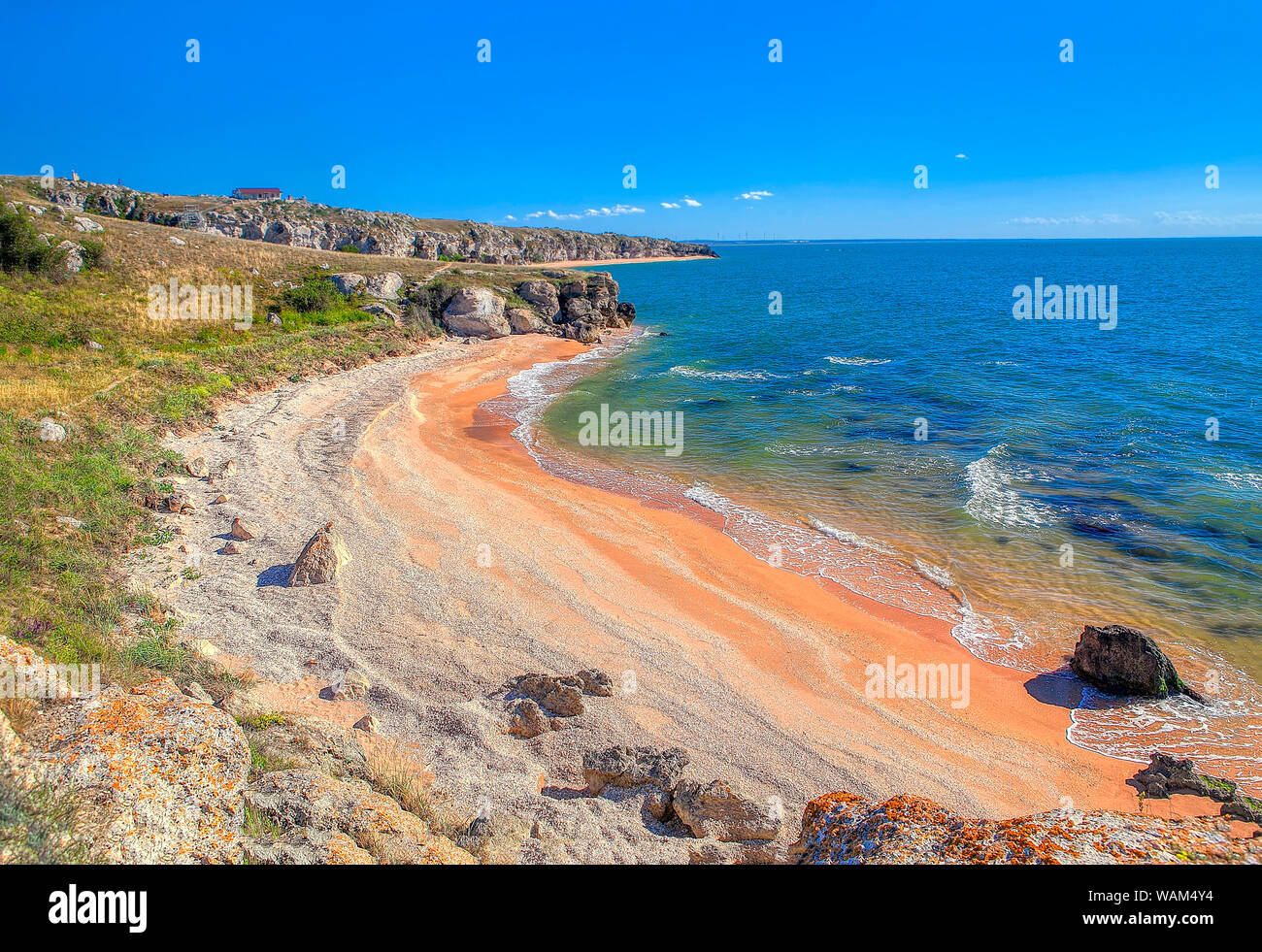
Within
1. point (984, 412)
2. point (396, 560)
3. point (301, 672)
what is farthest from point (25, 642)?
point (984, 412)

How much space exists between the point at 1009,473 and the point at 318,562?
2155 cm

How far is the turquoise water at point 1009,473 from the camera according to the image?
13.2 meters

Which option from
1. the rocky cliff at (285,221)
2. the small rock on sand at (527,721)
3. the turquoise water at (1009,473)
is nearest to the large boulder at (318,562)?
the small rock on sand at (527,721)

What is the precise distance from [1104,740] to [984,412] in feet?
75.2

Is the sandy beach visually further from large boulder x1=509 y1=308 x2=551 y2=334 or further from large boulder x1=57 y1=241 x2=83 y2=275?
large boulder x1=509 y1=308 x2=551 y2=334

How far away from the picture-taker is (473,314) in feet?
153

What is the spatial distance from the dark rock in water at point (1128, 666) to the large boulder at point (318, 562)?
47.4 feet

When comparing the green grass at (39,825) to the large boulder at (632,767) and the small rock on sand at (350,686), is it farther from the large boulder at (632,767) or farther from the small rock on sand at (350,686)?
the large boulder at (632,767)

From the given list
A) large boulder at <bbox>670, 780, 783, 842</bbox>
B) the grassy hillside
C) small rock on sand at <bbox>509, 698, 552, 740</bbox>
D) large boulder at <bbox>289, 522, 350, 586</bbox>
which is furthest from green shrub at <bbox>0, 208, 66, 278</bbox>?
large boulder at <bbox>670, 780, 783, 842</bbox>

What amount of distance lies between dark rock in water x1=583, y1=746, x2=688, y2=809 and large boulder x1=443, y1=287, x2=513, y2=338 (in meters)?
41.8

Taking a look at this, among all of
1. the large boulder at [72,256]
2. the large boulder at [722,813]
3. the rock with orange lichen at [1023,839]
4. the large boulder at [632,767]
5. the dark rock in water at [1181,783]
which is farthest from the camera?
the large boulder at [72,256]

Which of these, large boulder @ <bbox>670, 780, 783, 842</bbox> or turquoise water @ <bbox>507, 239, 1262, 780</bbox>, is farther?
turquoise water @ <bbox>507, 239, 1262, 780</bbox>

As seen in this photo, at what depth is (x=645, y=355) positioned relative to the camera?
47031mm

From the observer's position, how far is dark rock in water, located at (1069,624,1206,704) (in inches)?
434
